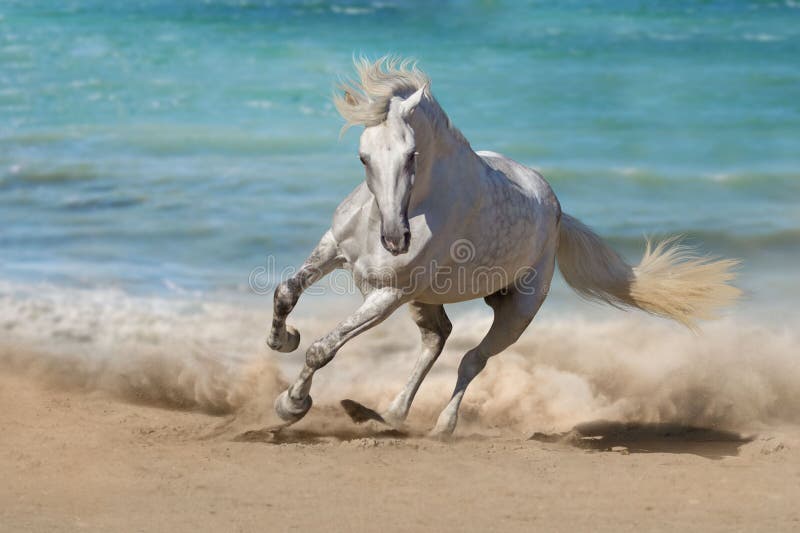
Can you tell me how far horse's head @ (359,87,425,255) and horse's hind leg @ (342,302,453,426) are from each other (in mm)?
1259

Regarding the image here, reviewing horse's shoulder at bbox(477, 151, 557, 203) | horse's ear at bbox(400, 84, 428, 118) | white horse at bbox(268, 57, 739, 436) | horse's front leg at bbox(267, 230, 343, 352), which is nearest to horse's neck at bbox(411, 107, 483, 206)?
white horse at bbox(268, 57, 739, 436)

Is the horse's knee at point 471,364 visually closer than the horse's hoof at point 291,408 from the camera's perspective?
No

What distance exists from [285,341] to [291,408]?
1.14 feet

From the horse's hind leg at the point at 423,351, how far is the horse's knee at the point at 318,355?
62cm

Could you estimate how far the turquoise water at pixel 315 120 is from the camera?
1027 cm

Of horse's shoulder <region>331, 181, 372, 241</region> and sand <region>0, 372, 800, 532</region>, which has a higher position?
horse's shoulder <region>331, 181, 372, 241</region>

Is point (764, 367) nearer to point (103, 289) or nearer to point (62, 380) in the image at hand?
point (62, 380)

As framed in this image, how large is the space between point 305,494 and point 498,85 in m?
14.1

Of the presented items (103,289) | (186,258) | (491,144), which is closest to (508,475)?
(103,289)

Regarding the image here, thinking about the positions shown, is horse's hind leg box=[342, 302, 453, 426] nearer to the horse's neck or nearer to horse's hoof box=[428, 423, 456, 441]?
horse's hoof box=[428, 423, 456, 441]

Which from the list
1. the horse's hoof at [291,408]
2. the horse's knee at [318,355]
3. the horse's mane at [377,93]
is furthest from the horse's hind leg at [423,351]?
the horse's mane at [377,93]

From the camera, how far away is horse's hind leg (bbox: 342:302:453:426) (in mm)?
5047

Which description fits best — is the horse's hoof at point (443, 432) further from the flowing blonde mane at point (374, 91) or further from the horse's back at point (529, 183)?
the flowing blonde mane at point (374, 91)

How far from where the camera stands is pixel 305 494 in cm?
403
